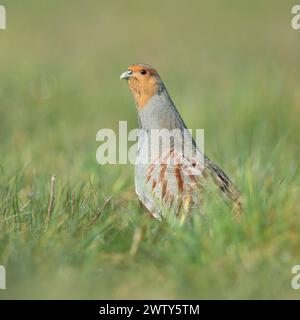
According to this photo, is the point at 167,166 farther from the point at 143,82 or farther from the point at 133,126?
the point at 133,126

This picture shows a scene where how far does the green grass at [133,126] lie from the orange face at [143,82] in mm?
587

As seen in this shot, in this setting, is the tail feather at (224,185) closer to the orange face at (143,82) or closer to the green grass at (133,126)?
the green grass at (133,126)

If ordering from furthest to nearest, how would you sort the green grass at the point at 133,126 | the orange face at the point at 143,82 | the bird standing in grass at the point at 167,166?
1. the orange face at the point at 143,82
2. the bird standing in grass at the point at 167,166
3. the green grass at the point at 133,126

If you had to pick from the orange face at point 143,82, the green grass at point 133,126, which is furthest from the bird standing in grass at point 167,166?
the green grass at point 133,126

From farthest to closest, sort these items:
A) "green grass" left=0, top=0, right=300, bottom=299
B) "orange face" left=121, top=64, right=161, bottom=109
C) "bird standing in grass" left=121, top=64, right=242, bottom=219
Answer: "orange face" left=121, top=64, right=161, bottom=109 < "bird standing in grass" left=121, top=64, right=242, bottom=219 < "green grass" left=0, top=0, right=300, bottom=299

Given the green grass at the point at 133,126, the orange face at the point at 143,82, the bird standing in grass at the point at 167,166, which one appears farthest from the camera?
the orange face at the point at 143,82

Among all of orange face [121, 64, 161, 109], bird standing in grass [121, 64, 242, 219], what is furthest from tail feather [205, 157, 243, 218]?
orange face [121, 64, 161, 109]

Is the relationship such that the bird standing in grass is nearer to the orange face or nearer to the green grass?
the orange face

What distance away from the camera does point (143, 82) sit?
4.50 m

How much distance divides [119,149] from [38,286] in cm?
279

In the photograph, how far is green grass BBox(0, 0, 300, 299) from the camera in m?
3.31

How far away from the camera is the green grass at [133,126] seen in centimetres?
331

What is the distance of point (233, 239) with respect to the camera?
337cm
